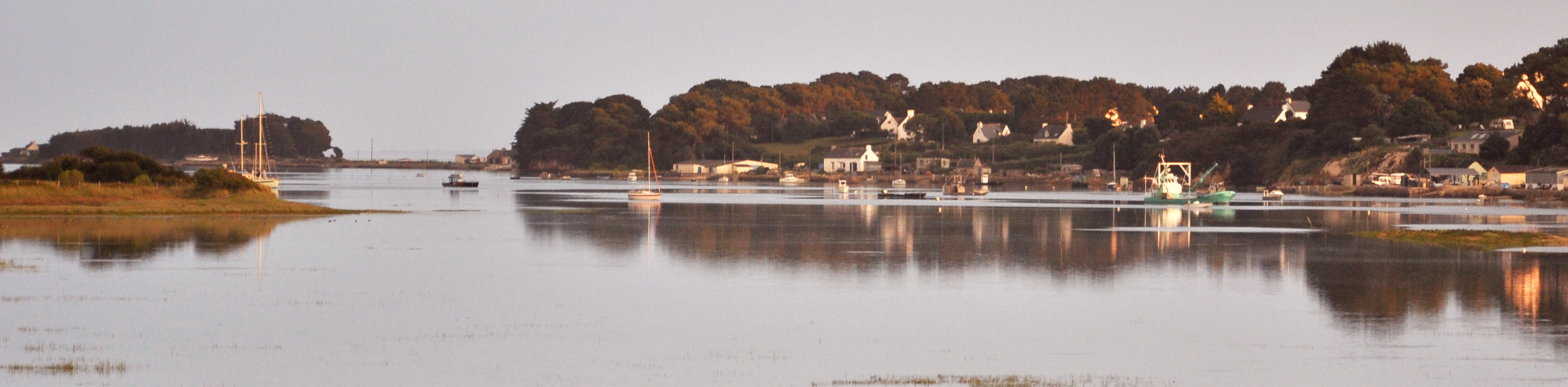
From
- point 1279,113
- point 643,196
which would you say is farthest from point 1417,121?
point 643,196

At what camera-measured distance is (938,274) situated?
25625mm

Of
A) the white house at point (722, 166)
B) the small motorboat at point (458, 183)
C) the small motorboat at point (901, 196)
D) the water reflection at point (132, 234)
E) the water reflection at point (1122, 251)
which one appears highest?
the white house at point (722, 166)

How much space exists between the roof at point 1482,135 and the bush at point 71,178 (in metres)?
75.9

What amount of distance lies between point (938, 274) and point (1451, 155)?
71.8m

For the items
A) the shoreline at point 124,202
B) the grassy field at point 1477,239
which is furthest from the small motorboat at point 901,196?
the grassy field at point 1477,239

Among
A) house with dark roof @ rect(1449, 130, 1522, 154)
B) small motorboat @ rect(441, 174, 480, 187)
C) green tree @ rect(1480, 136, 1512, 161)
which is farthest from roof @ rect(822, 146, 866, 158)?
green tree @ rect(1480, 136, 1512, 161)

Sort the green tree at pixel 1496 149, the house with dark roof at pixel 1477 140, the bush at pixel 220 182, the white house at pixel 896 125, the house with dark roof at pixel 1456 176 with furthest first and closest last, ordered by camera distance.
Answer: the white house at pixel 896 125, the house with dark roof at pixel 1477 140, the green tree at pixel 1496 149, the house with dark roof at pixel 1456 176, the bush at pixel 220 182

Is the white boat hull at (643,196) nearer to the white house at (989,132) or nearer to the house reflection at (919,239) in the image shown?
the house reflection at (919,239)

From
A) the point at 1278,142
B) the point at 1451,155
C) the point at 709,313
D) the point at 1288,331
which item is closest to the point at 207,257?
the point at 709,313

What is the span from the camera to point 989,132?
143000mm

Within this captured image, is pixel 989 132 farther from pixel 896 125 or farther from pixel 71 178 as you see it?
pixel 71 178

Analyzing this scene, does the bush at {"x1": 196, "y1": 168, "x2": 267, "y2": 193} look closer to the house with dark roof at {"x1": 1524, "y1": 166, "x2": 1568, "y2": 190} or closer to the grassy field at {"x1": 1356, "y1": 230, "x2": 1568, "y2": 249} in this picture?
the grassy field at {"x1": 1356, "y1": 230, "x2": 1568, "y2": 249}

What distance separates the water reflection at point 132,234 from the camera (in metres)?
28.1

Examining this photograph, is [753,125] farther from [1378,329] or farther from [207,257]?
[1378,329]
